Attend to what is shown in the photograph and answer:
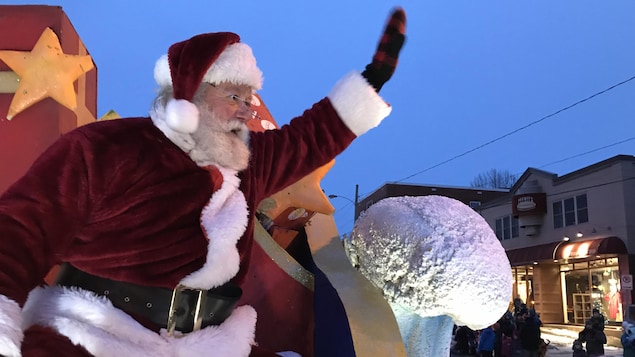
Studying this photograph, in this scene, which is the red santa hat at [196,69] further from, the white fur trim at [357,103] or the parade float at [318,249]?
the parade float at [318,249]

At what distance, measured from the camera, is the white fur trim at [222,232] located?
1.74m

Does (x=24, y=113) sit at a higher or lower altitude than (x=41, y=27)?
lower

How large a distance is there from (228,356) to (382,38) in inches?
43.8

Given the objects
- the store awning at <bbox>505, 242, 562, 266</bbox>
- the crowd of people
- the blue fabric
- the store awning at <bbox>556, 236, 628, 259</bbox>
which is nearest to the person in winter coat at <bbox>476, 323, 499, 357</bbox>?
the crowd of people

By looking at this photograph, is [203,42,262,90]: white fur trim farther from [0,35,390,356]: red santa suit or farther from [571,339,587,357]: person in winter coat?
[571,339,587,357]: person in winter coat

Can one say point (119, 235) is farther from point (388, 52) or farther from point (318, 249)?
point (388, 52)

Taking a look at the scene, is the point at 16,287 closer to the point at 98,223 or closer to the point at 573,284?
the point at 98,223

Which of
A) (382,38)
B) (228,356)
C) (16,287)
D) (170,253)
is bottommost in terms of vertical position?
(228,356)

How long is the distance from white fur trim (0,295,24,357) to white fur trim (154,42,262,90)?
794 millimetres

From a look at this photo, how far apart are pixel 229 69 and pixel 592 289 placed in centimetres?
2311

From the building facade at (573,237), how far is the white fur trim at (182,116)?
18369 mm

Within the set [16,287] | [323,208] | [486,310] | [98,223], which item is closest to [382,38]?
[323,208]

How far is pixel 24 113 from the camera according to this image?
2.36 m

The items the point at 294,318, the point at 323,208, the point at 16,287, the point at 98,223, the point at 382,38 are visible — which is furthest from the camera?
the point at 323,208
